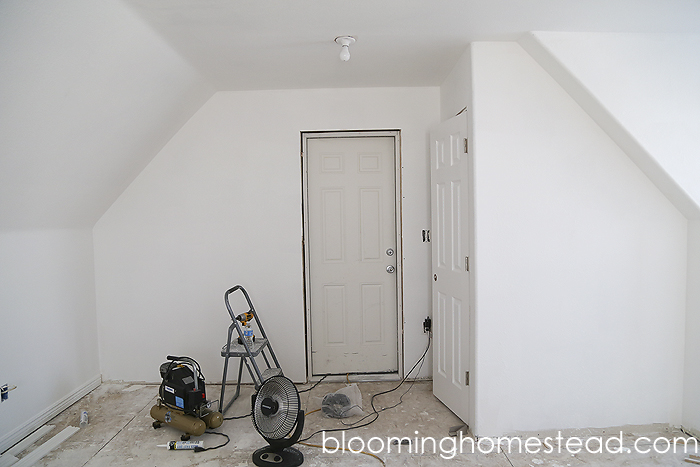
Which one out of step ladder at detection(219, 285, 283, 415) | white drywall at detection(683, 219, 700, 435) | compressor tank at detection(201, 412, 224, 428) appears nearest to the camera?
white drywall at detection(683, 219, 700, 435)

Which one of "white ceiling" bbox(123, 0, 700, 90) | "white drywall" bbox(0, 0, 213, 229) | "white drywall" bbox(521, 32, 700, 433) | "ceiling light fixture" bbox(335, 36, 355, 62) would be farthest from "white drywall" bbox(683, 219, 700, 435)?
"white drywall" bbox(0, 0, 213, 229)

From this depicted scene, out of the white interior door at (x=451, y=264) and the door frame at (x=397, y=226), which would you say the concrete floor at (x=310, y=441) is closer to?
the white interior door at (x=451, y=264)

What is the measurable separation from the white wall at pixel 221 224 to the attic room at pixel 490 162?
0.20 metres

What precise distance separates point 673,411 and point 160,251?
4.00 m

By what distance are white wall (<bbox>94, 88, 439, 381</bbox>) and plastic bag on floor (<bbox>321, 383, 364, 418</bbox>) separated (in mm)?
621

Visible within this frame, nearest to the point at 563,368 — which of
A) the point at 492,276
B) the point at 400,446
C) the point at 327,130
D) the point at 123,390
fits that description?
the point at 492,276

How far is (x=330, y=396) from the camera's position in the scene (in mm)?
3102

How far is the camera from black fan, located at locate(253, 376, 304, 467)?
240 centimetres

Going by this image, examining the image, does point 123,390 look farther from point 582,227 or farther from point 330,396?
point 582,227

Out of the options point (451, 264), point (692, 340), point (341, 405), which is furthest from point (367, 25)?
point (692, 340)

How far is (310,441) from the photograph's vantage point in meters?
2.73

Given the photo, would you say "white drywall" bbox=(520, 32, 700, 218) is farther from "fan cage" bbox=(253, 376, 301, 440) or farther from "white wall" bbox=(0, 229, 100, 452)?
"white wall" bbox=(0, 229, 100, 452)

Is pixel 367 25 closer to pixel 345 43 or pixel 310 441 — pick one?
pixel 345 43

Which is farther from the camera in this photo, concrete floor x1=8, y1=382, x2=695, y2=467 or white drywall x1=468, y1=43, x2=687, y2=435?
white drywall x1=468, y1=43, x2=687, y2=435
